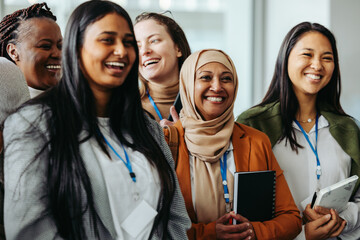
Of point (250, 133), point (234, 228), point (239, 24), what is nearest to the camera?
point (234, 228)

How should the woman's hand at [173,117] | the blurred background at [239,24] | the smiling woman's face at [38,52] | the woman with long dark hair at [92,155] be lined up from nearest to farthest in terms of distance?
the woman with long dark hair at [92,155], the smiling woman's face at [38,52], the woman's hand at [173,117], the blurred background at [239,24]

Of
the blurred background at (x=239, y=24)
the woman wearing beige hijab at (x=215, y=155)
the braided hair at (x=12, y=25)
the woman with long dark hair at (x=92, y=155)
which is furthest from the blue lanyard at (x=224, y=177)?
the blurred background at (x=239, y=24)

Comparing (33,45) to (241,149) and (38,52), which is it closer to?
(38,52)

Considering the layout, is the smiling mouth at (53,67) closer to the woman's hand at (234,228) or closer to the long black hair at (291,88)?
the woman's hand at (234,228)

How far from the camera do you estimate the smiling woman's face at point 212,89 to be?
219 centimetres

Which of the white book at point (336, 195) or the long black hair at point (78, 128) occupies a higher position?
the long black hair at point (78, 128)

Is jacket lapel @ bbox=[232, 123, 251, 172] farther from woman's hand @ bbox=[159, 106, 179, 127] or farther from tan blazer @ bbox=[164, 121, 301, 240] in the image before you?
woman's hand @ bbox=[159, 106, 179, 127]

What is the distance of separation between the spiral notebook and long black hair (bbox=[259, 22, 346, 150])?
485 mm

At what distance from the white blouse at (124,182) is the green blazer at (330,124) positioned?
41.8 inches

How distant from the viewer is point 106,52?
162 cm

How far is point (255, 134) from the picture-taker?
230 centimetres

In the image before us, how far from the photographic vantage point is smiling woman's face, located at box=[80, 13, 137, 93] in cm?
161

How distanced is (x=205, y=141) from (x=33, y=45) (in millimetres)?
965

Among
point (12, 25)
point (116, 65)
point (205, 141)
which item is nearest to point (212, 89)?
point (205, 141)
